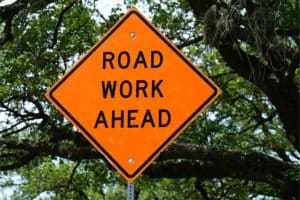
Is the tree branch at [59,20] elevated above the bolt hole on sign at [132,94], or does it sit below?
above

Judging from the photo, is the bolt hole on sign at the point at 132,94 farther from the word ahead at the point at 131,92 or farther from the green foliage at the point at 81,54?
the green foliage at the point at 81,54

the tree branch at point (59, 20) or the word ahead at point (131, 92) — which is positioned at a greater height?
the tree branch at point (59, 20)

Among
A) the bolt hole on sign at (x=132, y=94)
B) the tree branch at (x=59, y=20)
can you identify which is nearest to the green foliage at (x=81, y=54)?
the tree branch at (x=59, y=20)

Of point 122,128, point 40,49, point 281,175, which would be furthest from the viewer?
point 40,49

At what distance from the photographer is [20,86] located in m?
13.1

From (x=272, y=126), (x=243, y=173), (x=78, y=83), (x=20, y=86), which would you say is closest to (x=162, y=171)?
(x=243, y=173)

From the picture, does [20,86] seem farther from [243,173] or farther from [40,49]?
[243,173]

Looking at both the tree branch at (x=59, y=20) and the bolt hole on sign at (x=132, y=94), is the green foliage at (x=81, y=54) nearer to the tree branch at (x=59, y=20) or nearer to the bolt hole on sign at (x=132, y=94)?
the tree branch at (x=59, y=20)

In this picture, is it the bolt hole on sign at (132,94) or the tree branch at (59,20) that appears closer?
the bolt hole on sign at (132,94)

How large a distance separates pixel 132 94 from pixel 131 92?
1 centimetres

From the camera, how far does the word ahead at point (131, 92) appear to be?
441cm

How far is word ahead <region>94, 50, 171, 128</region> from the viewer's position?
441 cm

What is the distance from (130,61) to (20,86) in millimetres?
8872

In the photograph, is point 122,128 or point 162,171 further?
point 162,171
